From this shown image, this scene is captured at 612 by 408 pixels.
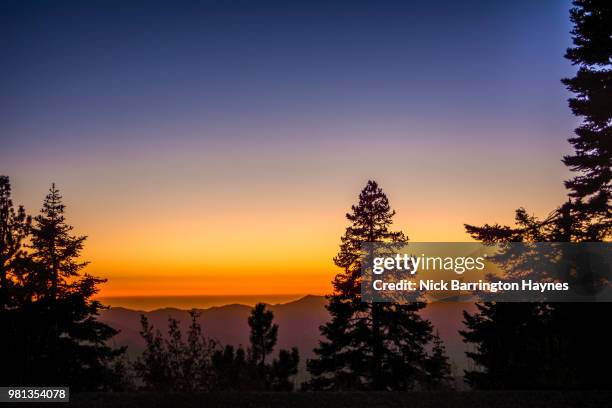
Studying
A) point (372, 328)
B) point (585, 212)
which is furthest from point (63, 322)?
point (585, 212)

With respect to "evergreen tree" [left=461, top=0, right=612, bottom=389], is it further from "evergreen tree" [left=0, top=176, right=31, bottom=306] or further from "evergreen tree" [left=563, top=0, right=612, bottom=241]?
"evergreen tree" [left=0, top=176, right=31, bottom=306]

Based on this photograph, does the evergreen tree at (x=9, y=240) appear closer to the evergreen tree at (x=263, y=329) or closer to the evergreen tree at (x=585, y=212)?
the evergreen tree at (x=585, y=212)

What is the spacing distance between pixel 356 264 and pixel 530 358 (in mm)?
11745

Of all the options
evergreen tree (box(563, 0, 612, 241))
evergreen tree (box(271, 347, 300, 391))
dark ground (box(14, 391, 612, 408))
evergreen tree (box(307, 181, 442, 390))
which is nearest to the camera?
dark ground (box(14, 391, 612, 408))

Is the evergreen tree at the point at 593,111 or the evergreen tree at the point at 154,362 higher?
the evergreen tree at the point at 593,111

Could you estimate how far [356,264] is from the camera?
30594 mm

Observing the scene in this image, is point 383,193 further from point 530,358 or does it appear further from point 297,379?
point 297,379

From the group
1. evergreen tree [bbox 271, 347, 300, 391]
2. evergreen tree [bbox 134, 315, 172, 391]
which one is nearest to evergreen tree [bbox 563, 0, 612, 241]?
evergreen tree [bbox 134, 315, 172, 391]

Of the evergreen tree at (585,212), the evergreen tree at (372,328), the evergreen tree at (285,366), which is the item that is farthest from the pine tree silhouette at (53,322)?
the evergreen tree at (285,366)

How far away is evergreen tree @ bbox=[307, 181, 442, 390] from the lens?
30297 mm

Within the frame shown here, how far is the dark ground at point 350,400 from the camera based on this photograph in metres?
13.4

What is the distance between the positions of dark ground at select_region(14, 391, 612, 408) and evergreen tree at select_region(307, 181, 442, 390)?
51.8ft

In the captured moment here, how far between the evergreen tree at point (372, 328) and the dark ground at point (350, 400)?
1580 cm

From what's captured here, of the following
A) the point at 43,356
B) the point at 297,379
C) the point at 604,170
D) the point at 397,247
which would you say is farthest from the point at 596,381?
the point at 297,379
